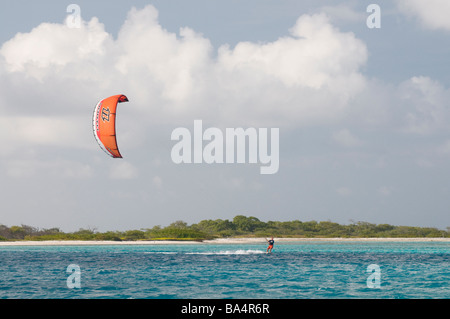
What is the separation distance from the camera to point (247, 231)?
6447 inches

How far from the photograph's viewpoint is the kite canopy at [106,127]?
3678cm

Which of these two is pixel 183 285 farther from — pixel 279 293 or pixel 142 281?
pixel 279 293

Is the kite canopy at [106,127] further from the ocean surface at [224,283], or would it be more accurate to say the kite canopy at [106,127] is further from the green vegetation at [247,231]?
the green vegetation at [247,231]

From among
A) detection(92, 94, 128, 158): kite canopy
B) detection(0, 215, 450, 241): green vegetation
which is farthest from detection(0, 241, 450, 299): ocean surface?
detection(0, 215, 450, 241): green vegetation

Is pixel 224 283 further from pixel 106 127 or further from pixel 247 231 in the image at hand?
pixel 247 231

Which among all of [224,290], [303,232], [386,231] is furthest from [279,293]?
[386,231]

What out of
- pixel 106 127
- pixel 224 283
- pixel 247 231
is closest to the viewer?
pixel 224 283

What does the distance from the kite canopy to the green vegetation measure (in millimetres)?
96734

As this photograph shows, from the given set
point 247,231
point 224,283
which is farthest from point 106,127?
point 247,231

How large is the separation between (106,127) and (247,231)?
130191mm
